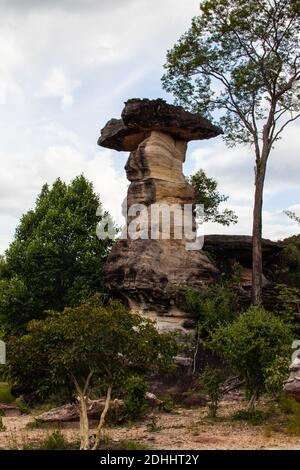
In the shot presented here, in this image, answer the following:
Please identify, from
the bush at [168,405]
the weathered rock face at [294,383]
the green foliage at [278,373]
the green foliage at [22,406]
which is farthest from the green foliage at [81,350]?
the green foliage at [22,406]

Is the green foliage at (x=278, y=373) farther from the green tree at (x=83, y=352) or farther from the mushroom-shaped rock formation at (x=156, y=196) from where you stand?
the mushroom-shaped rock formation at (x=156, y=196)

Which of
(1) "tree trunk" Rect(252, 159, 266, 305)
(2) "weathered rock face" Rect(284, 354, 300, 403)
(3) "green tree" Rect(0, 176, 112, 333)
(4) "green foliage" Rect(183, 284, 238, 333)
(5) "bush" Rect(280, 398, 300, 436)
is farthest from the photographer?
(3) "green tree" Rect(0, 176, 112, 333)

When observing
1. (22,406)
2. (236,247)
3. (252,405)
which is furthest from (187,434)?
(236,247)

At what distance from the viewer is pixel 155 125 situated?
2642 cm

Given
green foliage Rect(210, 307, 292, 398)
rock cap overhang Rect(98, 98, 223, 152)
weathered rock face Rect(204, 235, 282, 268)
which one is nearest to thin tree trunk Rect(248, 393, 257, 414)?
green foliage Rect(210, 307, 292, 398)

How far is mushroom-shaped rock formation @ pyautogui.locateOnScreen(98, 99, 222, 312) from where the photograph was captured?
2478 cm

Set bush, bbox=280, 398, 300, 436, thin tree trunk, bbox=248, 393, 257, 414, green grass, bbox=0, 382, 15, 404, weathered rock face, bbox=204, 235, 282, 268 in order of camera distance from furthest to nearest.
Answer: weathered rock face, bbox=204, 235, 282, 268, green grass, bbox=0, 382, 15, 404, thin tree trunk, bbox=248, 393, 257, 414, bush, bbox=280, 398, 300, 436

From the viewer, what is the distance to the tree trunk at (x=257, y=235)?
2581 cm

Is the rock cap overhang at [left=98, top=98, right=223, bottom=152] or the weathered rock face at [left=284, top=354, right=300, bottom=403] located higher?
the rock cap overhang at [left=98, top=98, right=223, bottom=152]

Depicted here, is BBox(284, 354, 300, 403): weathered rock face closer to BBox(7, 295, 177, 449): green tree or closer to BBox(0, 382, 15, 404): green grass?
BBox(7, 295, 177, 449): green tree

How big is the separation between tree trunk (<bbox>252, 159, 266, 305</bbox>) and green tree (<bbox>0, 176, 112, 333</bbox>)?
23.3 feet

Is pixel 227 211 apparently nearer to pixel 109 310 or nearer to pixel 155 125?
pixel 155 125

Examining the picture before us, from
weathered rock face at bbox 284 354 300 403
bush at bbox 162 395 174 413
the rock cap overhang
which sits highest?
A: the rock cap overhang

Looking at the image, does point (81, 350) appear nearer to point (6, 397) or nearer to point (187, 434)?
point (187, 434)
